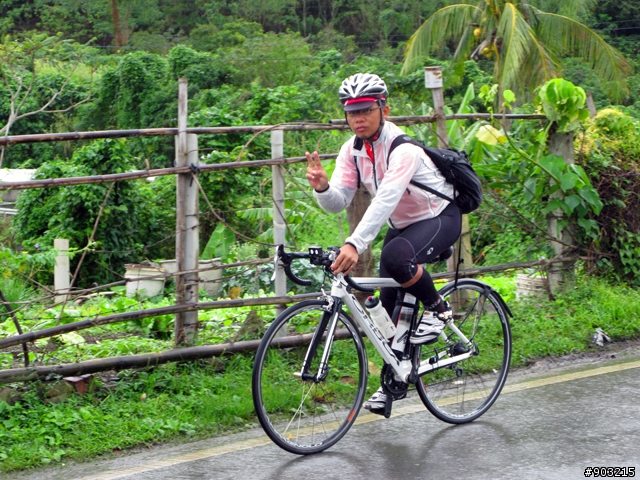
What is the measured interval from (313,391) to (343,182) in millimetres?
1166

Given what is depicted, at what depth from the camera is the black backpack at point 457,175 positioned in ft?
14.5

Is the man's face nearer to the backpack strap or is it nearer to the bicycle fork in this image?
the backpack strap

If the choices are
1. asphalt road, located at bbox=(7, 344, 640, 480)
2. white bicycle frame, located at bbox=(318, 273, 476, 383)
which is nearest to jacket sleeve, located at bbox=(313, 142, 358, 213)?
white bicycle frame, located at bbox=(318, 273, 476, 383)

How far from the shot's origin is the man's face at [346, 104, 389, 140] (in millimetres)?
4250

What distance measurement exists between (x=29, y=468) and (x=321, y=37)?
133ft

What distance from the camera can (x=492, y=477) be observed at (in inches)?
153

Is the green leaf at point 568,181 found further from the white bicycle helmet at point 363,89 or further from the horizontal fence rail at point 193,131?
the white bicycle helmet at point 363,89

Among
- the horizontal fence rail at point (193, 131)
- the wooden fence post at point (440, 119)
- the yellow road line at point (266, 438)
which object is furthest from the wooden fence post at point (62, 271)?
the yellow road line at point (266, 438)

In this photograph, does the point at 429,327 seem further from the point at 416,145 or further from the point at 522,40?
the point at 522,40

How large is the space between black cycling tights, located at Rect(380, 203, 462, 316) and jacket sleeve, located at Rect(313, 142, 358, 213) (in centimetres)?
34

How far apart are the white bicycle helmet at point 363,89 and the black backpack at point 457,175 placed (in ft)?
0.85

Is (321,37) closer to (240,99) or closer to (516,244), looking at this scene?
(240,99)

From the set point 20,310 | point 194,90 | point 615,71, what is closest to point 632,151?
point 20,310

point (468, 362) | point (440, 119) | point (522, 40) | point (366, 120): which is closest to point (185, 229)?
point (366, 120)
